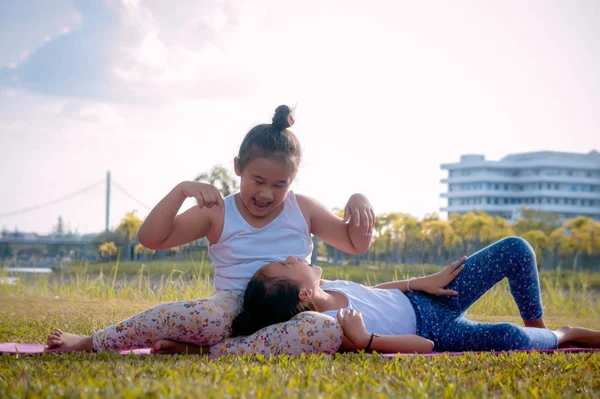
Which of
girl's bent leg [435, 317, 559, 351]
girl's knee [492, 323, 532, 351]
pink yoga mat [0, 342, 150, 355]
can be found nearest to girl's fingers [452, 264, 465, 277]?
girl's bent leg [435, 317, 559, 351]

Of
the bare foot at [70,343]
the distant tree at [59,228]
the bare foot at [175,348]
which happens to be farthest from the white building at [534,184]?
the bare foot at [70,343]

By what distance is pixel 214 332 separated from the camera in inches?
113

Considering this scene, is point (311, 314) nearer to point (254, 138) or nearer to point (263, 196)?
point (263, 196)

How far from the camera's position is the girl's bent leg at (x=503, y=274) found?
3.25 meters

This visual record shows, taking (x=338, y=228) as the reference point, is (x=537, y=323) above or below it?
below

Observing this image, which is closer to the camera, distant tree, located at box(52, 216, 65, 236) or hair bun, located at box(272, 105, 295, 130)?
hair bun, located at box(272, 105, 295, 130)

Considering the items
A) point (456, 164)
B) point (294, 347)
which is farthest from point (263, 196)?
point (456, 164)

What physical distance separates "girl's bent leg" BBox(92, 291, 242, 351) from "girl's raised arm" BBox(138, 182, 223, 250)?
406 mm

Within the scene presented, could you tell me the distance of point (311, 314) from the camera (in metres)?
2.84

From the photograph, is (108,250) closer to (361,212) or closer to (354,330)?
(361,212)

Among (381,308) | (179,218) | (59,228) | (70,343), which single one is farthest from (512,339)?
(59,228)

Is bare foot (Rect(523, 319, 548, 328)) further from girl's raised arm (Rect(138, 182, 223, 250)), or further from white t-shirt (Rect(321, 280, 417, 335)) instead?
girl's raised arm (Rect(138, 182, 223, 250))

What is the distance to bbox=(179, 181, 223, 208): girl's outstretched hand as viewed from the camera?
292 cm

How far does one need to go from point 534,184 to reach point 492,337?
246 feet
